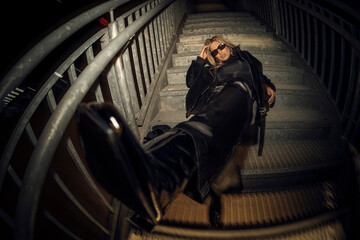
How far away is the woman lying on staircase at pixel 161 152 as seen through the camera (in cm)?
50

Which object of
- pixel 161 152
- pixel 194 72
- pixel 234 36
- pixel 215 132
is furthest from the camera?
pixel 234 36

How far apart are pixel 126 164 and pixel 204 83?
1.51 metres

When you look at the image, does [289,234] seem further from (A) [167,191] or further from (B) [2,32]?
(B) [2,32]

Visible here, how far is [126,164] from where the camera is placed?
495mm

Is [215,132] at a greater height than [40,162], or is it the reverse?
[40,162]

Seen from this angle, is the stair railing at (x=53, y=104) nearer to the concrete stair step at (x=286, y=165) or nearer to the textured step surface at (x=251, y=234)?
the textured step surface at (x=251, y=234)

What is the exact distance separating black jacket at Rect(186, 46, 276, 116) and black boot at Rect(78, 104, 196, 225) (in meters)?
1.10

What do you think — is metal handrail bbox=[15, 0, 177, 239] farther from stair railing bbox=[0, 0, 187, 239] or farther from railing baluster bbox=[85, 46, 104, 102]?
railing baluster bbox=[85, 46, 104, 102]

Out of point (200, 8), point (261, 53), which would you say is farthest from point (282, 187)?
point (200, 8)

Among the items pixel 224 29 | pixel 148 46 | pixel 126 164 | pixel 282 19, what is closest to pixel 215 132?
pixel 126 164

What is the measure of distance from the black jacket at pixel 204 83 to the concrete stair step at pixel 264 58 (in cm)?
45

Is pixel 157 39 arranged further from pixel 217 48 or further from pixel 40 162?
pixel 40 162

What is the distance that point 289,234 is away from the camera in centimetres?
116

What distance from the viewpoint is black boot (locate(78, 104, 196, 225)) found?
0.49 metres
